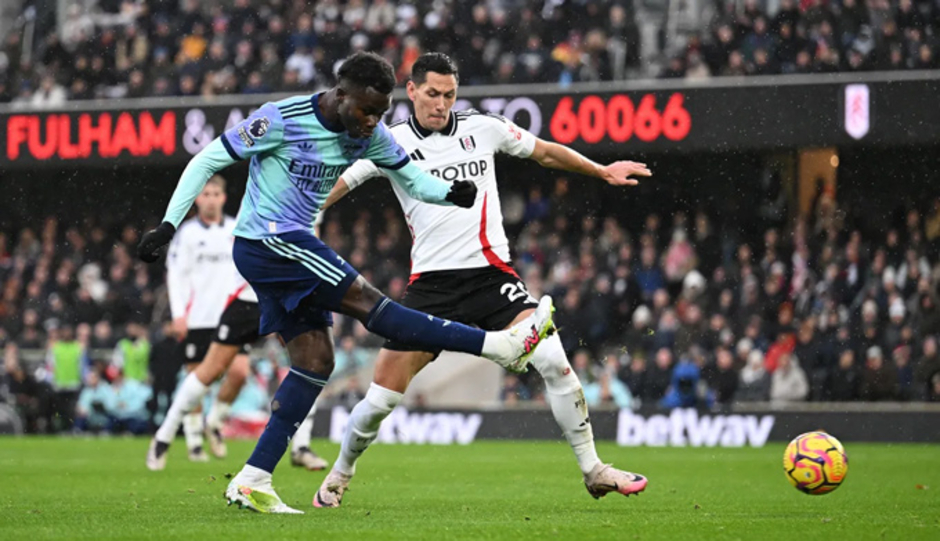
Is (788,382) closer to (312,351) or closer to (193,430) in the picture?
(193,430)

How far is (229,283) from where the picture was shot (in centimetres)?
1215

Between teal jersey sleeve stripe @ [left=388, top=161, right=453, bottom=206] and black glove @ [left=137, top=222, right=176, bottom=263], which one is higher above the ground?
teal jersey sleeve stripe @ [left=388, top=161, right=453, bottom=206]

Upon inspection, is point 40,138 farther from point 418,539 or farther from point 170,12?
point 418,539

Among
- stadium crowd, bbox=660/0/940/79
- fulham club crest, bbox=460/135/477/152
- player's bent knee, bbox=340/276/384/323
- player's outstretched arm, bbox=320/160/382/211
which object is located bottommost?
player's bent knee, bbox=340/276/384/323

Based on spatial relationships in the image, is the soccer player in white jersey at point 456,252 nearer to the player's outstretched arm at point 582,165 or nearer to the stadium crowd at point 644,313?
the player's outstretched arm at point 582,165

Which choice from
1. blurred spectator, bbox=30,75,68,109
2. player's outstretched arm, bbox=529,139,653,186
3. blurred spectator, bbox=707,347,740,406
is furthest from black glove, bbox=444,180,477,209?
blurred spectator, bbox=30,75,68,109

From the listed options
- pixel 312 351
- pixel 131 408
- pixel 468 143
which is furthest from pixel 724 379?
pixel 312 351

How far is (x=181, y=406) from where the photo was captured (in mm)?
10828

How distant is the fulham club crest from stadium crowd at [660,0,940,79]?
12.3m

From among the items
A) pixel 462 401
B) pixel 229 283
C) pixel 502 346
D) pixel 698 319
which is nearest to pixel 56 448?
pixel 229 283

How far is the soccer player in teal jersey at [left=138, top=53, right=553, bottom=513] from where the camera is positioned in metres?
6.58

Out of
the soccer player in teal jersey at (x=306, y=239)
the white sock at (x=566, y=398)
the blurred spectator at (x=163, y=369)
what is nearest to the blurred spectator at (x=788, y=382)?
the blurred spectator at (x=163, y=369)

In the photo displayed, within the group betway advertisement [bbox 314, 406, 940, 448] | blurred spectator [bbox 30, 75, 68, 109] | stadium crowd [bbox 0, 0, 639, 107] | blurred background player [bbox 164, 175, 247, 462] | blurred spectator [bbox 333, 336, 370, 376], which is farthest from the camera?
blurred spectator [bbox 30, 75, 68, 109]

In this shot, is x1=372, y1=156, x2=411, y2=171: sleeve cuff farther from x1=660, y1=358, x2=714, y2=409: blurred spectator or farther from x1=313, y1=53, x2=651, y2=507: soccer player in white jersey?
x1=660, y1=358, x2=714, y2=409: blurred spectator
